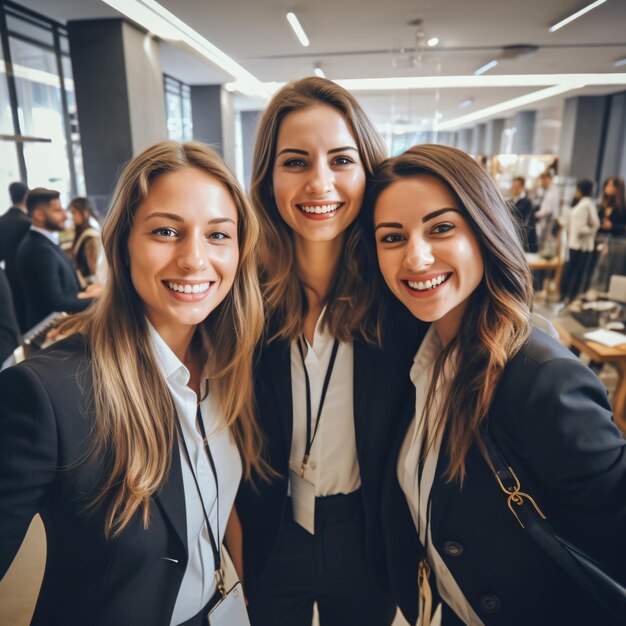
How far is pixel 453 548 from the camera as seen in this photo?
1.09m

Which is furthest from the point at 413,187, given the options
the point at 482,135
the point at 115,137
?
the point at 482,135

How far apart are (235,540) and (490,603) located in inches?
31.1

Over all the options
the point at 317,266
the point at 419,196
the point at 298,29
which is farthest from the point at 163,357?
the point at 298,29

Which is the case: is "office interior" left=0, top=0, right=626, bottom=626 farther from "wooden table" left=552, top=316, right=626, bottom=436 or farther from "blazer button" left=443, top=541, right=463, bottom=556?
"blazer button" left=443, top=541, right=463, bottom=556

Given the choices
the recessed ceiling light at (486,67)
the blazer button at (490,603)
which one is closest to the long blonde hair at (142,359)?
the blazer button at (490,603)

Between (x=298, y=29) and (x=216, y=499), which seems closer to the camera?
(x=216, y=499)

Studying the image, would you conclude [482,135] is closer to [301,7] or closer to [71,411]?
[301,7]

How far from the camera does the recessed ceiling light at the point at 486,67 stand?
25.0 feet

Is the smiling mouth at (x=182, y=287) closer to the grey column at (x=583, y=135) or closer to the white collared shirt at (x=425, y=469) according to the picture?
the white collared shirt at (x=425, y=469)

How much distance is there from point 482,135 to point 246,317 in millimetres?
21081

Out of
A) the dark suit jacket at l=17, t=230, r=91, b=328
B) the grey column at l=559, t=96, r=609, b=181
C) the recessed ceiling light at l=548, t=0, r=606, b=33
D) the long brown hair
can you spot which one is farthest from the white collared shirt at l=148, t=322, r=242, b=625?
the grey column at l=559, t=96, r=609, b=181

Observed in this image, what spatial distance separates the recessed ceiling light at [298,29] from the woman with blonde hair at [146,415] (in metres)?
5.19

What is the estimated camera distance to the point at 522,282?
1132 millimetres

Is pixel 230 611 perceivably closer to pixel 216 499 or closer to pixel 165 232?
pixel 216 499
